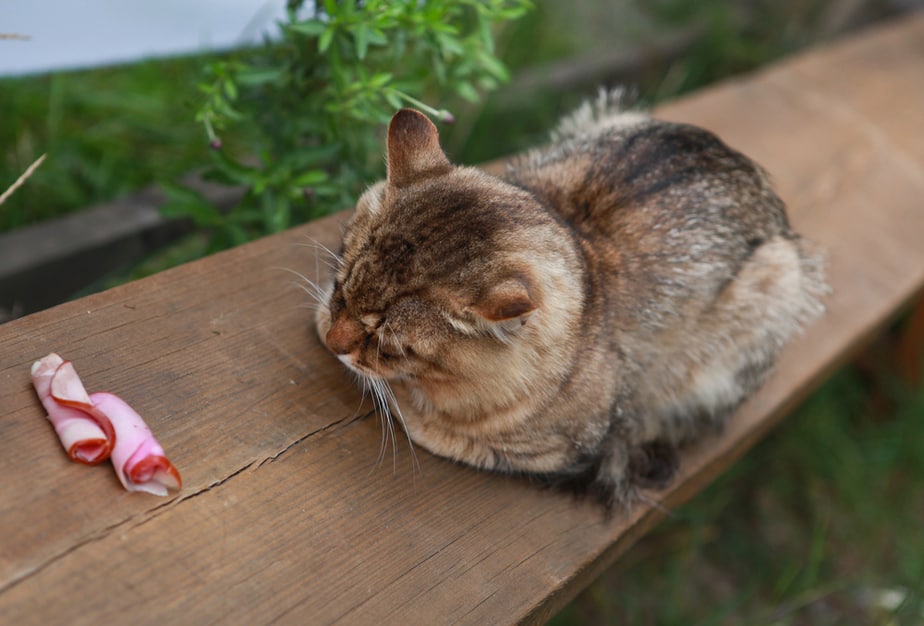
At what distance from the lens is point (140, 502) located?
56.4 inches

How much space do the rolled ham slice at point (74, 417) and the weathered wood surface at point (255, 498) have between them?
0.03 m

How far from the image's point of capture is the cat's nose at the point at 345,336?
5.53ft

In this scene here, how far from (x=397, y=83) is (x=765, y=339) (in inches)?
48.3

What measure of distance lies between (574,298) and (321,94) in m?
1.07

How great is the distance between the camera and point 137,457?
55.8 inches

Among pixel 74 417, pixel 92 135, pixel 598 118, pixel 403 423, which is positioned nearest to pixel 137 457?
pixel 74 417

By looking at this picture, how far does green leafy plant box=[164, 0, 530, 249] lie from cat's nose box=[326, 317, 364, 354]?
0.64m

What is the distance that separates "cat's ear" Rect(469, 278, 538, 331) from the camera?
149 cm

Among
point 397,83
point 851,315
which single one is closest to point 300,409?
point 397,83

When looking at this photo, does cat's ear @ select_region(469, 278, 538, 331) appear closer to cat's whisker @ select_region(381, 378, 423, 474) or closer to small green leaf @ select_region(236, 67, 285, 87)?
cat's whisker @ select_region(381, 378, 423, 474)

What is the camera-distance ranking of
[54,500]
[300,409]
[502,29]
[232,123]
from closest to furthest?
1. [54,500]
2. [300,409]
3. [232,123]
4. [502,29]

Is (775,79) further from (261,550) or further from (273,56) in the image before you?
(261,550)

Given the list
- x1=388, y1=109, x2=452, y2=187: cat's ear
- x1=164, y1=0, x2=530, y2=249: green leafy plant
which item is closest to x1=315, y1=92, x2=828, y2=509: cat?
x1=388, y1=109, x2=452, y2=187: cat's ear

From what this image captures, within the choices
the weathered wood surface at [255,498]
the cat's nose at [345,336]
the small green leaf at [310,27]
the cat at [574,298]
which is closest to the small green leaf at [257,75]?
the small green leaf at [310,27]
